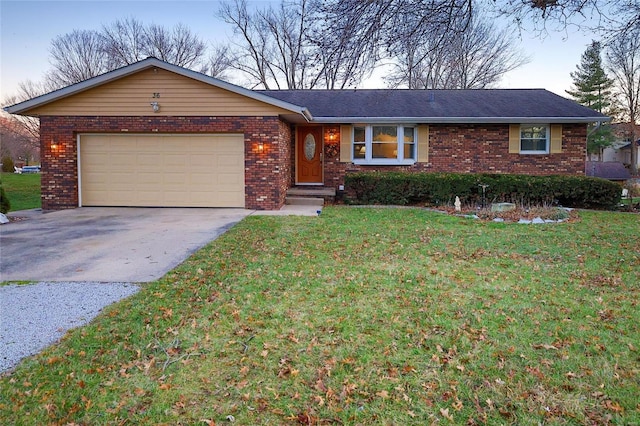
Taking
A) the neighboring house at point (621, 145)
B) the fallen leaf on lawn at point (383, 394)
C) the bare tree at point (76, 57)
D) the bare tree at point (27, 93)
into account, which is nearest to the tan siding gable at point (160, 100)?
the fallen leaf on lawn at point (383, 394)

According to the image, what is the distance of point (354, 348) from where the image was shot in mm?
3529

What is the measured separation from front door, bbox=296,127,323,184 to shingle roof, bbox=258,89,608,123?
845mm

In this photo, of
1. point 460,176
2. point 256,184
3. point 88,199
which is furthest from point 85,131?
point 460,176

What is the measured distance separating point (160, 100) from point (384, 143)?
699cm

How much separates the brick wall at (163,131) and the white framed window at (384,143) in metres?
3.41

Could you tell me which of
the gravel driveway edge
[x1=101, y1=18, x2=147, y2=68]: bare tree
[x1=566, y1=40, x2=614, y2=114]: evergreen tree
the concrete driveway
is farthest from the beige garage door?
[x1=566, y1=40, x2=614, y2=114]: evergreen tree

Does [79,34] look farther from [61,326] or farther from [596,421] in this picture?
[596,421]

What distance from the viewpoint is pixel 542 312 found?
429 centimetres

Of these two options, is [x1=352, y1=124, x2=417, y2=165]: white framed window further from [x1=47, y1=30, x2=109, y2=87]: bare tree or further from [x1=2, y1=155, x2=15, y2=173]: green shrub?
[x1=2, y1=155, x2=15, y2=173]: green shrub

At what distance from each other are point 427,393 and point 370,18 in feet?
18.4

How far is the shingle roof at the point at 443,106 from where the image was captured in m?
13.9

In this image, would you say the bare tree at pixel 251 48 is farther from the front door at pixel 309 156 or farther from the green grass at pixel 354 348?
the green grass at pixel 354 348

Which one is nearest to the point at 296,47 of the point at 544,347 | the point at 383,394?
the point at 544,347

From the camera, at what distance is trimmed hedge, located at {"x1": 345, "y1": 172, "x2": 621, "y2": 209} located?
41.5 ft
